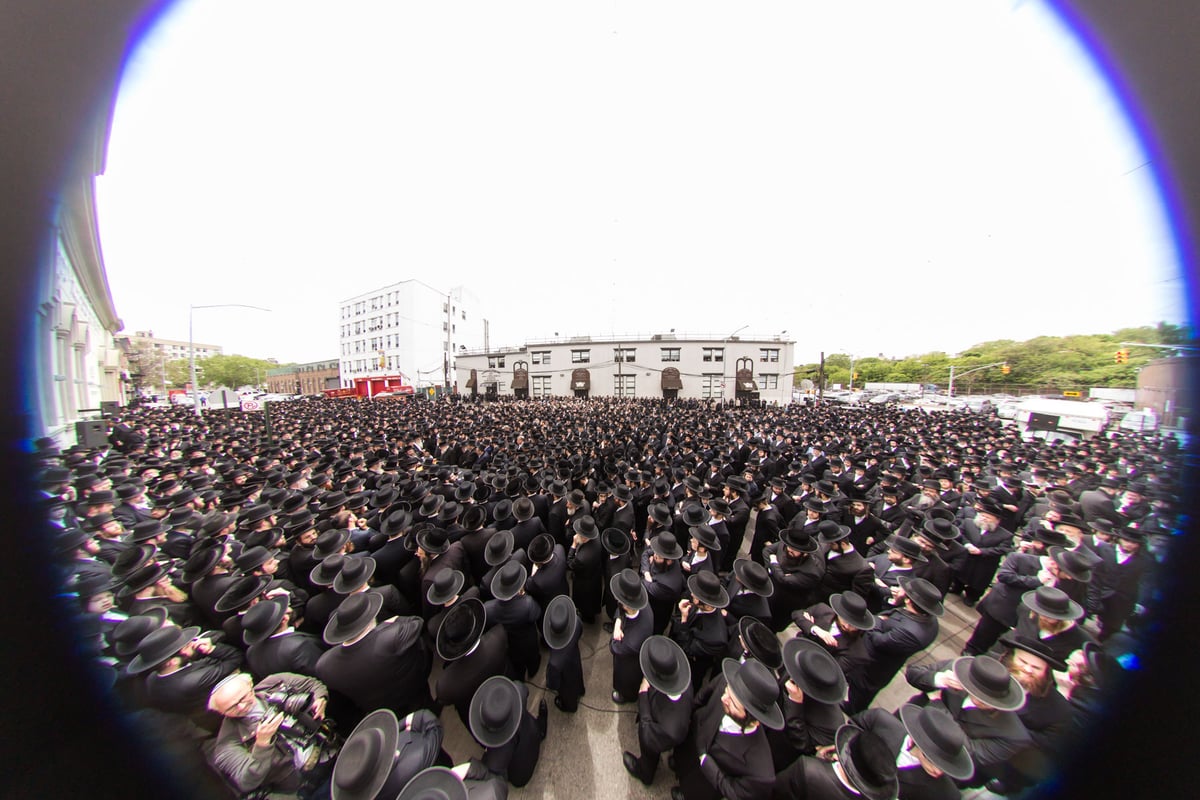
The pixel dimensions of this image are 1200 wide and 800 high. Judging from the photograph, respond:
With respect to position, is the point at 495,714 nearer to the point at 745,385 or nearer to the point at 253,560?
the point at 253,560

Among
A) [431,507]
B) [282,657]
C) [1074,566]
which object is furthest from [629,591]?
[1074,566]

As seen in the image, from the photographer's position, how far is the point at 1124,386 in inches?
917

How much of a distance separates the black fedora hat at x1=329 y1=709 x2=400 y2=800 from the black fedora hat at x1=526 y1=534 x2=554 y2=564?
78.5 inches

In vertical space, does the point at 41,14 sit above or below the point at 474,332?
below

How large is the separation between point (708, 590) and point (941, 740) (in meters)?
1.58

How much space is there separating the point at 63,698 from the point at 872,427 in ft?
72.7

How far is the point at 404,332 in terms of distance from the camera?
125 feet

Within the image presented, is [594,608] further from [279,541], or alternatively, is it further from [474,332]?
[474,332]

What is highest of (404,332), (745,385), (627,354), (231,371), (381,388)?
(404,332)

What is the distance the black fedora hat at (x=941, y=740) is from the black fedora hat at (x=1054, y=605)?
6.35ft

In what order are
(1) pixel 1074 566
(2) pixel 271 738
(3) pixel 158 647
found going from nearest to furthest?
(2) pixel 271 738, (3) pixel 158 647, (1) pixel 1074 566

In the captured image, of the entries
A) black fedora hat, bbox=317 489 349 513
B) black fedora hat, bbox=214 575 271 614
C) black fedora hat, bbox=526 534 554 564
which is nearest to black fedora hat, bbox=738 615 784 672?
black fedora hat, bbox=526 534 554 564

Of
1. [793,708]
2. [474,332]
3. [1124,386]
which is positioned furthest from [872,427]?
[474,332]

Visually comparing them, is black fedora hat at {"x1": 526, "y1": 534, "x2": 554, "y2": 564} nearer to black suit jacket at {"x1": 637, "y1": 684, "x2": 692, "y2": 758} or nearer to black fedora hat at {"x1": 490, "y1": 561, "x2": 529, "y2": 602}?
black fedora hat at {"x1": 490, "y1": 561, "x2": 529, "y2": 602}
